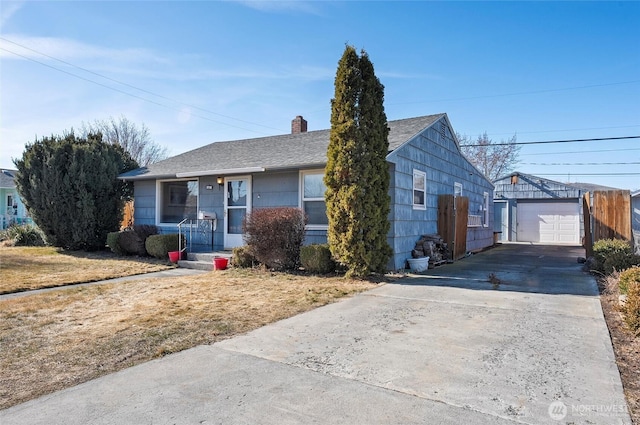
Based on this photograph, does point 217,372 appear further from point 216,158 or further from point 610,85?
point 610,85

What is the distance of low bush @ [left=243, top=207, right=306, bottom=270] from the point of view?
28.2 ft

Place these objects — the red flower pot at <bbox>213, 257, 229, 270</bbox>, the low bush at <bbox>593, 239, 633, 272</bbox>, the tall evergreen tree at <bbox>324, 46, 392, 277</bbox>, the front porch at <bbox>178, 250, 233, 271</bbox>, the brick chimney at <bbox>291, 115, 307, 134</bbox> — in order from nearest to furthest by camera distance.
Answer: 1. the tall evergreen tree at <bbox>324, 46, 392, 277</bbox>
2. the low bush at <bbox>593, 239, 633, 272</bbox>
3. the red flower pot at <bbox>213, 257, 229, 270</bbox>
4. the front porch at <bbox>178, 250, 233, 271</bbox>
5. the brick chimney at <bbox>291, 115, 307, 134</bbox>

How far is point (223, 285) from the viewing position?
23.7ft

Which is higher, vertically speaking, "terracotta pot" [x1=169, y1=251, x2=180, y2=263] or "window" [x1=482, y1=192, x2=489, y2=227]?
"window" [x1=482, y1=192, x2=489, y2=227]

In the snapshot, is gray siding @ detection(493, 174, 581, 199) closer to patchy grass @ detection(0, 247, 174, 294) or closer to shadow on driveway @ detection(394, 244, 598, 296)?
shadow on driveway @ detection(394, 244, 598, 296)

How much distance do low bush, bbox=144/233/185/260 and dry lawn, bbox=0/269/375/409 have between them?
2.91m

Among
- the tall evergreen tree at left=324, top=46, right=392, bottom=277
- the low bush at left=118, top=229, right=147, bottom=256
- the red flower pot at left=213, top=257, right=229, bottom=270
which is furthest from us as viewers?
the low bush at left=118, top=229, right=147, bottom=256

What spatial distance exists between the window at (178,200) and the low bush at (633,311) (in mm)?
10656

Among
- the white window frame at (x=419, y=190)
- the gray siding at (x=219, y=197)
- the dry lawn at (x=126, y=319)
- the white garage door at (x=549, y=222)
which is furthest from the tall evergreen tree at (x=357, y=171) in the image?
the white garage door at (x=549, y=222)

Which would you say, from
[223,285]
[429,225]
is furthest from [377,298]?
[429,225]

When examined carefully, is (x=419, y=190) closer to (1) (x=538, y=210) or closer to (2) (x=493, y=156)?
(1) (x=538, y=210)

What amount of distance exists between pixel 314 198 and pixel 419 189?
3.02 m

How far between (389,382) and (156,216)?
1143 centimetres

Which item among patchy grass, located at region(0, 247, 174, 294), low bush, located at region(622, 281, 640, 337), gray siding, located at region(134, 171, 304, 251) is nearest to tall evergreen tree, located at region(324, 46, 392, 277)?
gray siding, located at region(134, 171, 304, 251)
